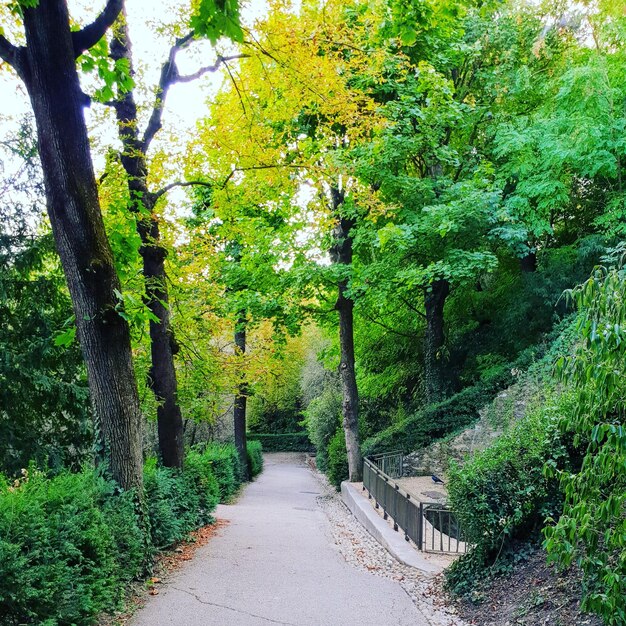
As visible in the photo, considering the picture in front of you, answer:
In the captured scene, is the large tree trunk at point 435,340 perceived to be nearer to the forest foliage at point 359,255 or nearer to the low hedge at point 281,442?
the forest foliage at point 359,255

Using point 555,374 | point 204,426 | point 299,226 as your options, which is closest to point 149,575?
point 555,374

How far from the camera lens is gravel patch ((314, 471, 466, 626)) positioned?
6077 mm

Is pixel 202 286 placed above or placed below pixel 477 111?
below

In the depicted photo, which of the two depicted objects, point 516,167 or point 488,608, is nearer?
point 488,608

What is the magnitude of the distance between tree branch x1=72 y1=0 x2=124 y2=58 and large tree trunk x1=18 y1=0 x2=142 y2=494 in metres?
0.15

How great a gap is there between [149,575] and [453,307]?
54.8 ft

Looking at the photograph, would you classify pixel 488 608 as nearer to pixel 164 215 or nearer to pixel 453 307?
pixel 164 215

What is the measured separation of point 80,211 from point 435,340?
1450cm

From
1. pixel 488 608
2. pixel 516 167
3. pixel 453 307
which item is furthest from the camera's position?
pixel 453 307

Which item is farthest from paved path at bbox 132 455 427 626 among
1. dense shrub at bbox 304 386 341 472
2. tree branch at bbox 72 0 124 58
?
dense shrub at bbox 304 386 341 472

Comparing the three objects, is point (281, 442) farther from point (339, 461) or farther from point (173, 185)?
point (173, 185)

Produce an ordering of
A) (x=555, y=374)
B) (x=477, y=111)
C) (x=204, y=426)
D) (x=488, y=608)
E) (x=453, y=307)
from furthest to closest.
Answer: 1. (x=204, y=426)
2. (x=453, y=307)
3. (x=477, y=111)
4. (x=488, y=608)
5. (x=555, y=374)

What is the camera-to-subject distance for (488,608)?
5.70 metres

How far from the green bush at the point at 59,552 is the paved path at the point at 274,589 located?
0.65 m
